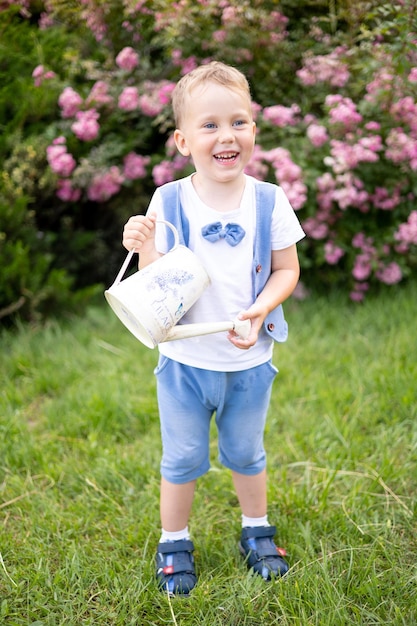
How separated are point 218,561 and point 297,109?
2.44 m

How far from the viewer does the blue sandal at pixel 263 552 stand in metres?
1.81

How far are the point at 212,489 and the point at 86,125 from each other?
2208 millimetres

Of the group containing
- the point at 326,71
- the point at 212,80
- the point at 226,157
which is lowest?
the point at 326,71

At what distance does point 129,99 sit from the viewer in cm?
352

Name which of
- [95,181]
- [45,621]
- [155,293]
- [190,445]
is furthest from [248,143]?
[95,181]

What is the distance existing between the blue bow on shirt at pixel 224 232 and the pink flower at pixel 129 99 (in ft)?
7.19

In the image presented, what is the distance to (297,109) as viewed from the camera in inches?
135

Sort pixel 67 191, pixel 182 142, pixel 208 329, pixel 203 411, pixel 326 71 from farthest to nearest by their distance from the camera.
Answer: pixel 67 191, pixel 326 71, pixel 203 411, pixel 182 142, pixel 208 329

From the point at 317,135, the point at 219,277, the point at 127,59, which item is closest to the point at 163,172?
the point at 127,59

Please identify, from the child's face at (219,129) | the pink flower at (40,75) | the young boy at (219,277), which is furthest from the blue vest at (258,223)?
the pink flower at (40,75)

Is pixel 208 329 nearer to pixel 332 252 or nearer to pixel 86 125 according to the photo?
pixel 332 252

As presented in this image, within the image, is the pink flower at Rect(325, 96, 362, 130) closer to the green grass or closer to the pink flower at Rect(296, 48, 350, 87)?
the pink flower at Rect(296, 48, 350, 87)

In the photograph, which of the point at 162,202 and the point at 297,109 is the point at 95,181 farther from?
the point at 162,202

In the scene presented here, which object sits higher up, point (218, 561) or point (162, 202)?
point (162, 202)
